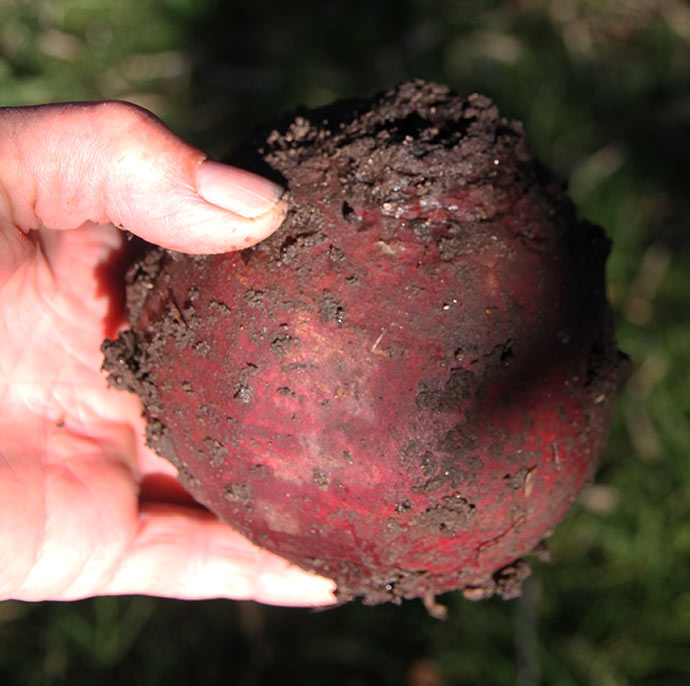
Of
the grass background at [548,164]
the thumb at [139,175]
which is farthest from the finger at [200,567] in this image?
the thumb at [139,175]

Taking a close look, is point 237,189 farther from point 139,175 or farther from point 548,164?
point 548,164

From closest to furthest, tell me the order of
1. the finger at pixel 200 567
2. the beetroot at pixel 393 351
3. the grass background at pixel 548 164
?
the beetroot at pixel 393 351 → the finger at pixel 200 567 → the grass background at pixel 548 164

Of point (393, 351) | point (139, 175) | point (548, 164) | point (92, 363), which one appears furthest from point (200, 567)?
point (548, 164)

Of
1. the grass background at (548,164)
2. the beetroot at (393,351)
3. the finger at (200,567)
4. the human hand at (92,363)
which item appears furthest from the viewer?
the grass background at (548,164)

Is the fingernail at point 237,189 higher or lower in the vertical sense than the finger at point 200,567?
higher

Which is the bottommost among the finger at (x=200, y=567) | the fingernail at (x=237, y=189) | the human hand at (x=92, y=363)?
the finger at (x=200, y=567)

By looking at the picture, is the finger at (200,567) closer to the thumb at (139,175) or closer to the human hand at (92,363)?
the human hand at (92,363)
